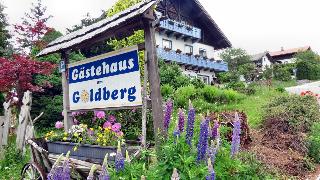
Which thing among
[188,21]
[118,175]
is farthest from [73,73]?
[188,21]

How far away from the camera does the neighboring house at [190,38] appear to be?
1188 inches

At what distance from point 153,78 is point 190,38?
28.6 m

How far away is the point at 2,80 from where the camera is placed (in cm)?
1269

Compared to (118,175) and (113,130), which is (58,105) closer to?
(113,130)

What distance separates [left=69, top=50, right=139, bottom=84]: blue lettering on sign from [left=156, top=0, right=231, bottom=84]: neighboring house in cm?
2048

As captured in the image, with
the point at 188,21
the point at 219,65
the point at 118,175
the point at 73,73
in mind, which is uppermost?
the point at 188,21

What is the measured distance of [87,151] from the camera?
5715 mm

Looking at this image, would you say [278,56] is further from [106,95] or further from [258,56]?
[106,95]

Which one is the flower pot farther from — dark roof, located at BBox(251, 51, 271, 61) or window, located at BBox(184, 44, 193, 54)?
dark roof, located at BBox(251, 51, 271, 61)

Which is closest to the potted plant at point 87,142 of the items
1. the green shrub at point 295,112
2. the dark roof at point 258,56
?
the green shrub at point 295,112

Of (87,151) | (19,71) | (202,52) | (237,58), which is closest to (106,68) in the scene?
(87,151)

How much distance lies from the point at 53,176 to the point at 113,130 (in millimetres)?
2888

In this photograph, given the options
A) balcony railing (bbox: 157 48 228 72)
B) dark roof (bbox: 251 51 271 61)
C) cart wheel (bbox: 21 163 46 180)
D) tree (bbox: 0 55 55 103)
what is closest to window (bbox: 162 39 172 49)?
balcony railing (bbox: 157 48 228 72)

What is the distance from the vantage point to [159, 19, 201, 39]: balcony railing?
29489mm
